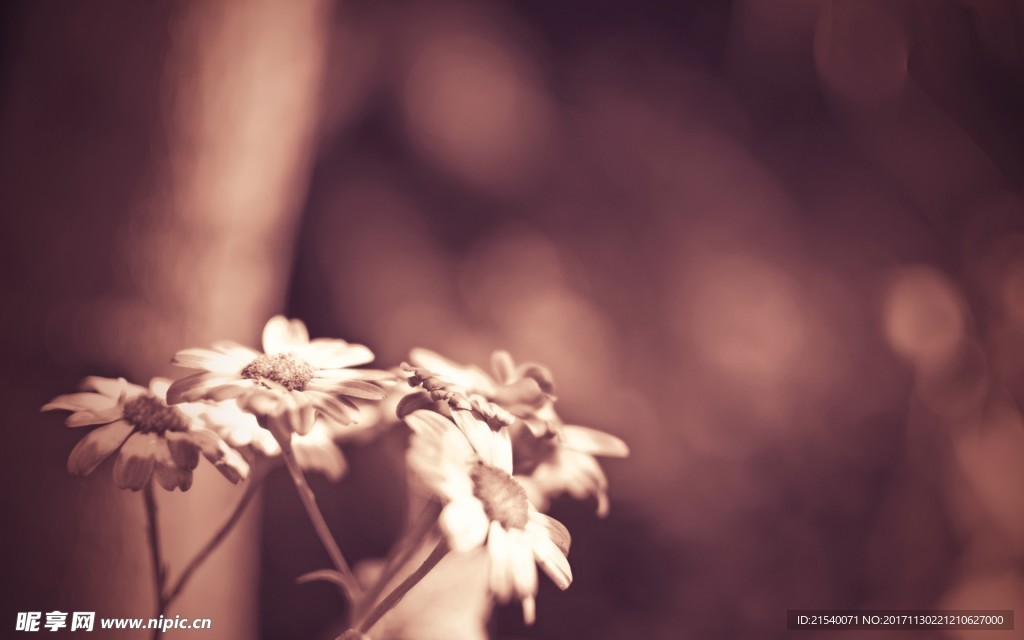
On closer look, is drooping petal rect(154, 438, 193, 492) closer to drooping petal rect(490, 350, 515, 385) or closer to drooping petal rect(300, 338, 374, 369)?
drooping petal rect(300, 338, 374, 369)

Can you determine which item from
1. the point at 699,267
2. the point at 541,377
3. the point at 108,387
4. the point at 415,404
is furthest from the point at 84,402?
the point at 699,267

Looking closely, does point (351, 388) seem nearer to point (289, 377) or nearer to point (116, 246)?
point (289, 377)

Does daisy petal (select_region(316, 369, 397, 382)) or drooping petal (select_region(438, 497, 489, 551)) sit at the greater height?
daisy petal (select_region(316, 369, 397, 382))

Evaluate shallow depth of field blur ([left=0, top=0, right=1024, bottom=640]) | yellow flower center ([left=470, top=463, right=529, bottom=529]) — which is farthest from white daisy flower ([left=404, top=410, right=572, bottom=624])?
shallow depth of field blur ([left=0, top=0, right=1024, bottom=640])

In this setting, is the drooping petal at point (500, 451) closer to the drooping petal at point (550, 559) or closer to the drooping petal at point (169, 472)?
the drooping petal at point (550, 559)

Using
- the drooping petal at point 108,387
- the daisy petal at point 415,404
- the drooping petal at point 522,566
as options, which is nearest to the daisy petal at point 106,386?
the drooping petal at point 108,387

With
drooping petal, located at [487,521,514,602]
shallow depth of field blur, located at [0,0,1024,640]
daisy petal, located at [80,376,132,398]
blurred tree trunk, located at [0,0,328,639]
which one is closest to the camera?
drooping petal, located at [487,521,514,602]
